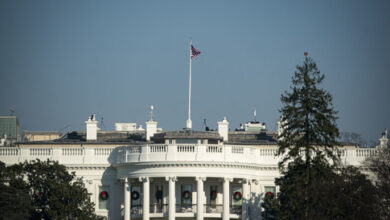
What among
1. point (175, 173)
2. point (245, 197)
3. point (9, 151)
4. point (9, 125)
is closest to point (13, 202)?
point (9, 151)

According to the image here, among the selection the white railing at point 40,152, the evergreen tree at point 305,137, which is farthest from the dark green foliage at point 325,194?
the white railing at point 40,152

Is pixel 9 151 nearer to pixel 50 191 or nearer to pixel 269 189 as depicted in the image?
pixel 50 191

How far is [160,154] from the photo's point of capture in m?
120

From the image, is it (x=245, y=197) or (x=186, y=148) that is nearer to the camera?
(x=186, y=148)

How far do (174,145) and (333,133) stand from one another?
17769 mm

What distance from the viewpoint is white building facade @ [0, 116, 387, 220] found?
392 feet

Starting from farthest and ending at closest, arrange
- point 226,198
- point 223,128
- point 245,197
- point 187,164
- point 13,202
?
point 223,128
point 245,197
point 226,198
point 187,164
point 13,202

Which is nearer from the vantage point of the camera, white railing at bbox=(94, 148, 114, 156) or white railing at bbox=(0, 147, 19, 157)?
white railing at bbox=(0, 147, 19, 157)

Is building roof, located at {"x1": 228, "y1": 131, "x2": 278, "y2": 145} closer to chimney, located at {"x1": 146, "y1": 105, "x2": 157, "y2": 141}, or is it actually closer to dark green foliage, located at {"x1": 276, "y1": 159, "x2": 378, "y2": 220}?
chimney, located at {"x1": 146, "y1": 105, "x2": 157, "y2": 141}

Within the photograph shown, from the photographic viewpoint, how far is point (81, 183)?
11644 centimetres

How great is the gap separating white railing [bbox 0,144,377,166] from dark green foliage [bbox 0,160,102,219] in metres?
7.46

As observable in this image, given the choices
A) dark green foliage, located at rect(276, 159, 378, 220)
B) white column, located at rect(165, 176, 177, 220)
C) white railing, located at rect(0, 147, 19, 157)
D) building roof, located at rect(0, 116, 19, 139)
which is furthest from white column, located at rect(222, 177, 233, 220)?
building roof, located at rect(0, 116, 19, 139)

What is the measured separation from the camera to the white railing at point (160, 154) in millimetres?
119500

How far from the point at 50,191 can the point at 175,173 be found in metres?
13.2
